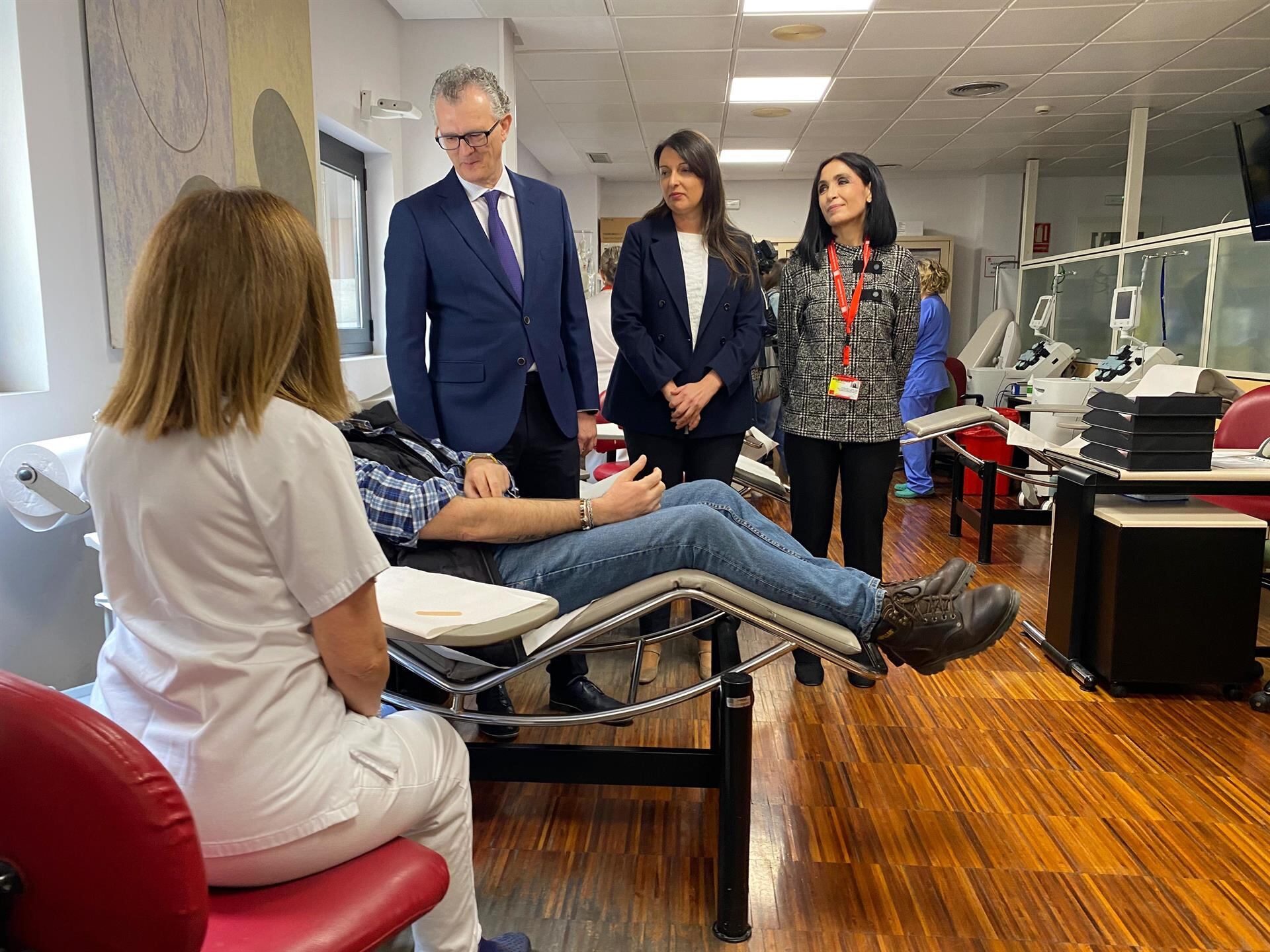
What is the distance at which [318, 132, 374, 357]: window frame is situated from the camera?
4445 millimetres

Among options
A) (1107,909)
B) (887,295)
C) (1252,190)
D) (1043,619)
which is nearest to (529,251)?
(887,295)

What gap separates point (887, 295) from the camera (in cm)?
263

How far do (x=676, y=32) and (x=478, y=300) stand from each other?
357 cm

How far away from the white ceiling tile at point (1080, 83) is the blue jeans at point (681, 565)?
5.44 meters

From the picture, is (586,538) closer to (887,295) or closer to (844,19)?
(887,295)

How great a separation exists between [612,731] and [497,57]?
394 cm

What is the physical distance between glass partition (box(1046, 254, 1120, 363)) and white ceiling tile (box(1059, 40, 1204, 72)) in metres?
1.47

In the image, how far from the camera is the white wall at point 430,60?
4852 millimetres

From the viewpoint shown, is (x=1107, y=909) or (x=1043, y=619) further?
(x=1043, y=619)

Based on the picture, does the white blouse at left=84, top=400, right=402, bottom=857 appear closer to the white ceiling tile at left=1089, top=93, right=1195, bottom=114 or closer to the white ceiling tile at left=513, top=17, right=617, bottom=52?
the white ceiling tile at left=513, top=17, right=617, bottom=52

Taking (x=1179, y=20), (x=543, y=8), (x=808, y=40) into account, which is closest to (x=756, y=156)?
(x=808, y=40)

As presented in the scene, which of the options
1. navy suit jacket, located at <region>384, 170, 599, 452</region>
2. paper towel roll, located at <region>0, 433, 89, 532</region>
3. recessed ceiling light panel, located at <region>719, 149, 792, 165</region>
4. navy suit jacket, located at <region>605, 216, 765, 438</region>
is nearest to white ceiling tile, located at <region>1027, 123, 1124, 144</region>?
recessed ceiling light panel, located at <region>719, 149, 792, 165</region>

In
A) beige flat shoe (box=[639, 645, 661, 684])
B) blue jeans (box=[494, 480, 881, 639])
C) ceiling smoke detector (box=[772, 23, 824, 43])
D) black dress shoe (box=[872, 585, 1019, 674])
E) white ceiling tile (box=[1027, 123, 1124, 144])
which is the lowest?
beige flat shoe (box=[639, 645, 661, 684])

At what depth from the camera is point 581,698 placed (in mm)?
2363
